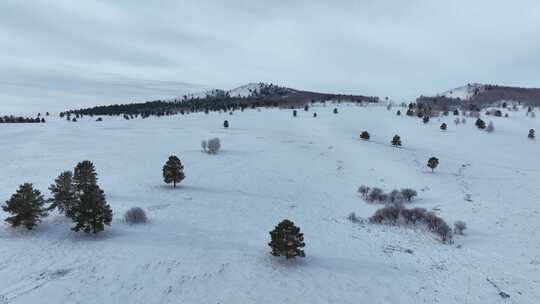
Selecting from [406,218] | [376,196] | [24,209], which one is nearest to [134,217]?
[24,209]

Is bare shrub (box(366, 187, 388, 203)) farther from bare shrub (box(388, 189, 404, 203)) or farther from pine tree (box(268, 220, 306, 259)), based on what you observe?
pine tree (box(268, 220, 306, 259))

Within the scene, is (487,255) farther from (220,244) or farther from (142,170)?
(142,170)

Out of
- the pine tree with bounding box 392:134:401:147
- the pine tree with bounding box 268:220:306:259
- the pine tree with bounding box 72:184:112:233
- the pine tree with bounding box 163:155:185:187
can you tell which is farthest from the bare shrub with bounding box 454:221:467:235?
the pine tree with bounding box 392:134:401:147

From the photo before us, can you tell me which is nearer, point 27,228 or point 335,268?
point 335,268

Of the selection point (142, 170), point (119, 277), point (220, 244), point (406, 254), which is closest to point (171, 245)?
point (220, 244)

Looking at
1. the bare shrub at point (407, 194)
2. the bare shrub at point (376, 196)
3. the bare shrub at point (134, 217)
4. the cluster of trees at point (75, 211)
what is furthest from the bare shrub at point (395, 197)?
the cluster of trees at point (75, 211)

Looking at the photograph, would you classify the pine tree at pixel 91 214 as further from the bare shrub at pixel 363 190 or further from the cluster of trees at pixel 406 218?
the bare shrub at pixel 363 190
